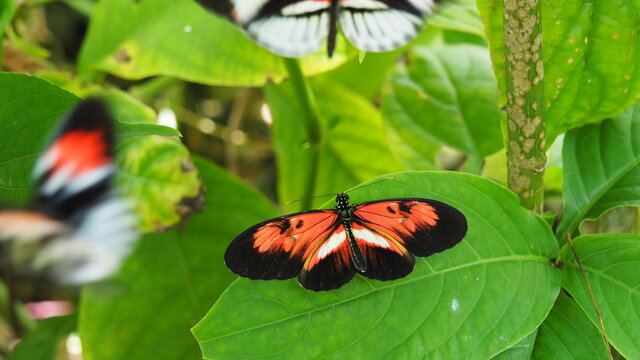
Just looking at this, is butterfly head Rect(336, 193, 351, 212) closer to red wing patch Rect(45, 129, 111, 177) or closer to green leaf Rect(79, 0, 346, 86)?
red wing patch Rect(45, 129, 111, 177)

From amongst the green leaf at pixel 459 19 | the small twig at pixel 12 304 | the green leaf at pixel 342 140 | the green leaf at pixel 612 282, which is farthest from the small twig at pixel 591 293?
the small twig at pixel 12 304

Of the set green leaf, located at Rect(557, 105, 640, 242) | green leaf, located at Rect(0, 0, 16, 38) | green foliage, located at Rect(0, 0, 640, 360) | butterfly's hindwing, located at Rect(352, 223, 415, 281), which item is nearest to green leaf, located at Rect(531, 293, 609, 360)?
green foliage, located at Rect(0, 0, 640, 360)

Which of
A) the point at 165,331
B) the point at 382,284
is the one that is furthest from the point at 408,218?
the point at 165,331

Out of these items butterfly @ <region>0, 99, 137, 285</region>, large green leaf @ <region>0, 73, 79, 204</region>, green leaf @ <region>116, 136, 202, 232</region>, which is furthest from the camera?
green leaf @ <region>116, 136, 202, 232</region>

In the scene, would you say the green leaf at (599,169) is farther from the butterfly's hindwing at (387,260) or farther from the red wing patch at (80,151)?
the red wing patch at (80,151)

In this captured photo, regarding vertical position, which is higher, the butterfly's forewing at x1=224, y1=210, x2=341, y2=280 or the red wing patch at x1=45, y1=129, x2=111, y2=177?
the red wing patch at x1=45, y1=129, x2=111, y2=177

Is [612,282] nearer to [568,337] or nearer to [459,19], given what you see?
Answer: [568,337]

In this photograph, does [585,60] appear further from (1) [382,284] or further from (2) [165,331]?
(2) [165,331]
